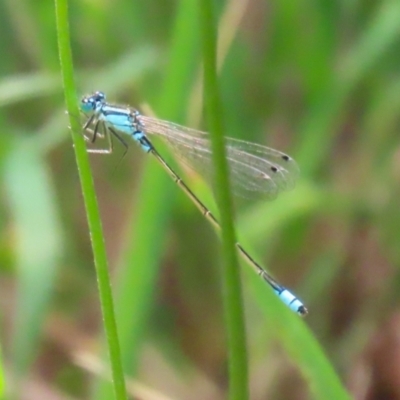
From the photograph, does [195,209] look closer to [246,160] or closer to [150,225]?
[246,160]

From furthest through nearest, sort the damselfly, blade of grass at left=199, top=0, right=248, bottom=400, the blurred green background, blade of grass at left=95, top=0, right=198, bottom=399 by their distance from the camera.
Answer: the blurred green background → the damselfly → blade of grass at left=95, top=0, right=198, bottom=399 → blade of grass at left=199, top=0, right=248, bottom=400

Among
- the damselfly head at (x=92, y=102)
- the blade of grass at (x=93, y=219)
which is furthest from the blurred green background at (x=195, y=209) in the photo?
the blade of grass at (x=93, y=219)

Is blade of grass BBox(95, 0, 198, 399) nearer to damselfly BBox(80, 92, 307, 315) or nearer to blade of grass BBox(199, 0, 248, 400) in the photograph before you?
damselfly BBox(80, 92, 307, 315)

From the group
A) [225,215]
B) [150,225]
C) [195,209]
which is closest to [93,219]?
[225,215]

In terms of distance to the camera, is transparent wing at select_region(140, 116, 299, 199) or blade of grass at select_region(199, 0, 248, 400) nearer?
blade of grass at select_region(199, 0, 248, 400)

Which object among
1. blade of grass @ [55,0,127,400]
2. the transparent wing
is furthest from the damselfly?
blade of grass @ [55,0,127,400]

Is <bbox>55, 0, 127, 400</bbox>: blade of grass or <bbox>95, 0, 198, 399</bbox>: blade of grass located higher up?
<bbox>95, 0, 198, 399</bbox>: blade of grass

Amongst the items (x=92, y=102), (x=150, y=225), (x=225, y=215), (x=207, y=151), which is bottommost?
(x=225, y=215)
